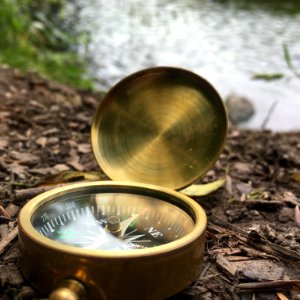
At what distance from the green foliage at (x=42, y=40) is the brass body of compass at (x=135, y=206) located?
2674mm

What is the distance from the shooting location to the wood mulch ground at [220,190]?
1527mm

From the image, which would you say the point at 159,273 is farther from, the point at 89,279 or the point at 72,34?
the point at 72,34

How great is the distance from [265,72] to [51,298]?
14.6 ft

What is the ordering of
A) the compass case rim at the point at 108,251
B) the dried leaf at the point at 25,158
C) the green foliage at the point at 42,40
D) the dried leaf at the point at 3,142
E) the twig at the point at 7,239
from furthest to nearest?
the green foliage at the point at 42,40 < the dried leaf at the point at 3,142 < the dried leaf at the point at 25,158 < the twig at the point at 7,239 < the compass case rim at the point at 108,251

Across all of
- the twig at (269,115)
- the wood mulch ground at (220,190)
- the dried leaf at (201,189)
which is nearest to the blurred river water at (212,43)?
the twig at (269,115)

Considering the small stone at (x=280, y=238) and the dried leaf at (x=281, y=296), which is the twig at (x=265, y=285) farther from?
the small stone at (x=280, y=238)

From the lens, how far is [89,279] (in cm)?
124

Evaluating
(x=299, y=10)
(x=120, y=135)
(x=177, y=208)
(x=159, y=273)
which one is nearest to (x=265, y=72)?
(x=299, y=10)

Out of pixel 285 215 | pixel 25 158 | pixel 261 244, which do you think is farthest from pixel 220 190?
pixel 25 158

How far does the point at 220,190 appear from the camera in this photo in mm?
2307

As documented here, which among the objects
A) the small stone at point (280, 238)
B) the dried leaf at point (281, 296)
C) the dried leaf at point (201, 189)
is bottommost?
the dried leaf at point (201, 189)

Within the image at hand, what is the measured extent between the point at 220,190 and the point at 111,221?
2.83ft

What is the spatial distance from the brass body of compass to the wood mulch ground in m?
0.15

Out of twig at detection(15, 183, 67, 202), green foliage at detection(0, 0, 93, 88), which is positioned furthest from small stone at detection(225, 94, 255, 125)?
twig at detection(15, 183, 67, 202)
